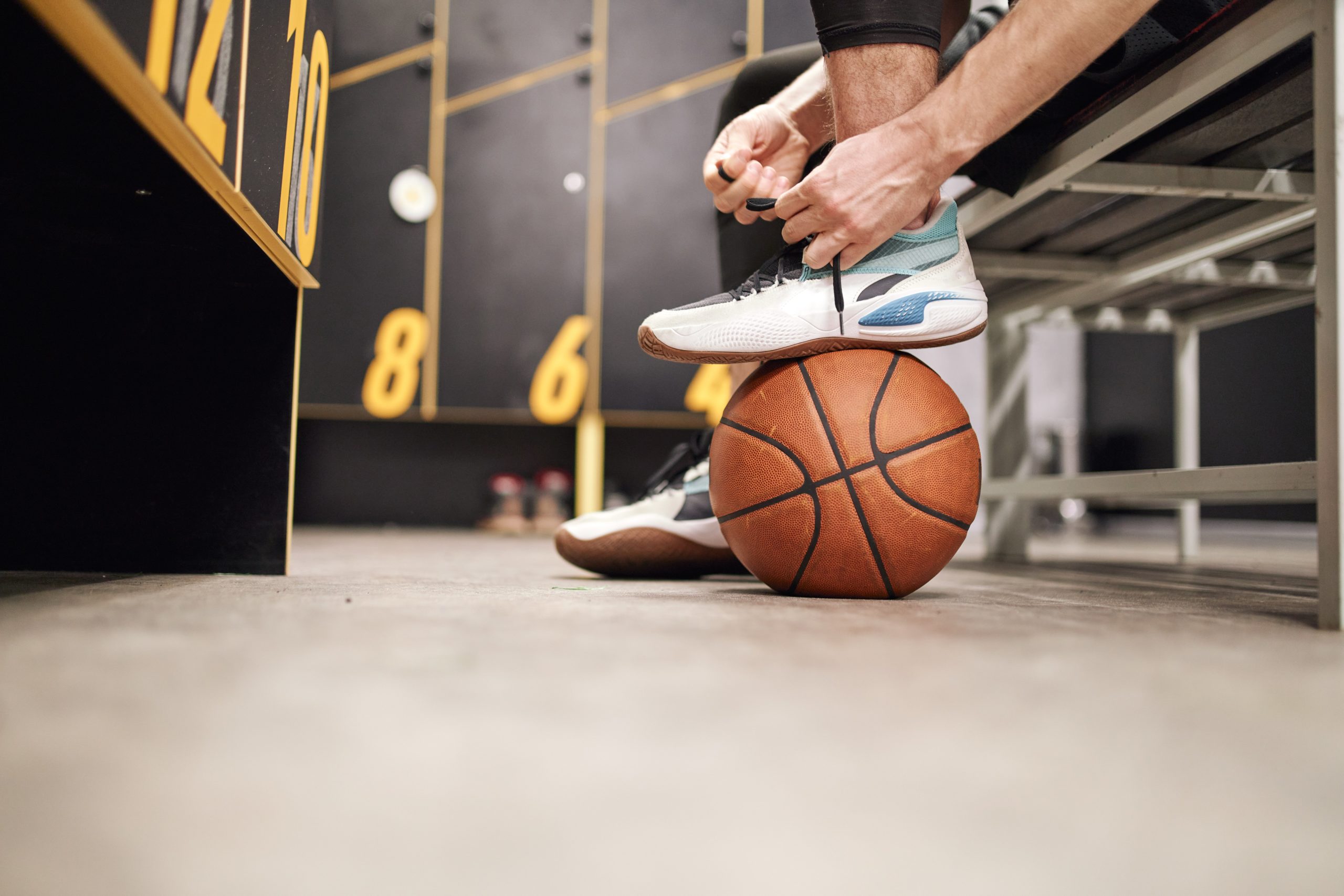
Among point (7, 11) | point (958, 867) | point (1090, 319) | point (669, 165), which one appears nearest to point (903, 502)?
point (958, 867)

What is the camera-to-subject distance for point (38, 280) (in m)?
1.09

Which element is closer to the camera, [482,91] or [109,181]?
[109,181]

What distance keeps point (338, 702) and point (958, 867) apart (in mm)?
317

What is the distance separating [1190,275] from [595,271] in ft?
6.58

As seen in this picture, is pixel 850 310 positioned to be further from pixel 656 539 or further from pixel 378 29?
pixel 378 29

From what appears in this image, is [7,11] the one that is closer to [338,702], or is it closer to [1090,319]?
[338,702]

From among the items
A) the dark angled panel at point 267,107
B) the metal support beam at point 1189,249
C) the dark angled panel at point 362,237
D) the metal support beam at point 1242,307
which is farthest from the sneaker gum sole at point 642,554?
the dark angled panel at point 362,237

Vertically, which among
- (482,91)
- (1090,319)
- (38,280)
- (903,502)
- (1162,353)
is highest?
(482,91)

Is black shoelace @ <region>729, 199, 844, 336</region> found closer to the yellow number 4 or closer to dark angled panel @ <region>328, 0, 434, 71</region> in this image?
the yellow number 4

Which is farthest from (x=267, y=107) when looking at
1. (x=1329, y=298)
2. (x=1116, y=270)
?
(x=1116, y=270)

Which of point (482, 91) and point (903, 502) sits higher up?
point (482, 91)

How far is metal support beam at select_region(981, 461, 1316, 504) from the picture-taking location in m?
0.99

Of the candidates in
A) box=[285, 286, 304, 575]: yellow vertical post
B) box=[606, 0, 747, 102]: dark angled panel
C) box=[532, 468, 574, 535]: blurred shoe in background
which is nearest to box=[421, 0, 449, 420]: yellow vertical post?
box=[532, 468, 574, 535]: blurred shoe in background

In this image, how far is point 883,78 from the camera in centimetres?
100
